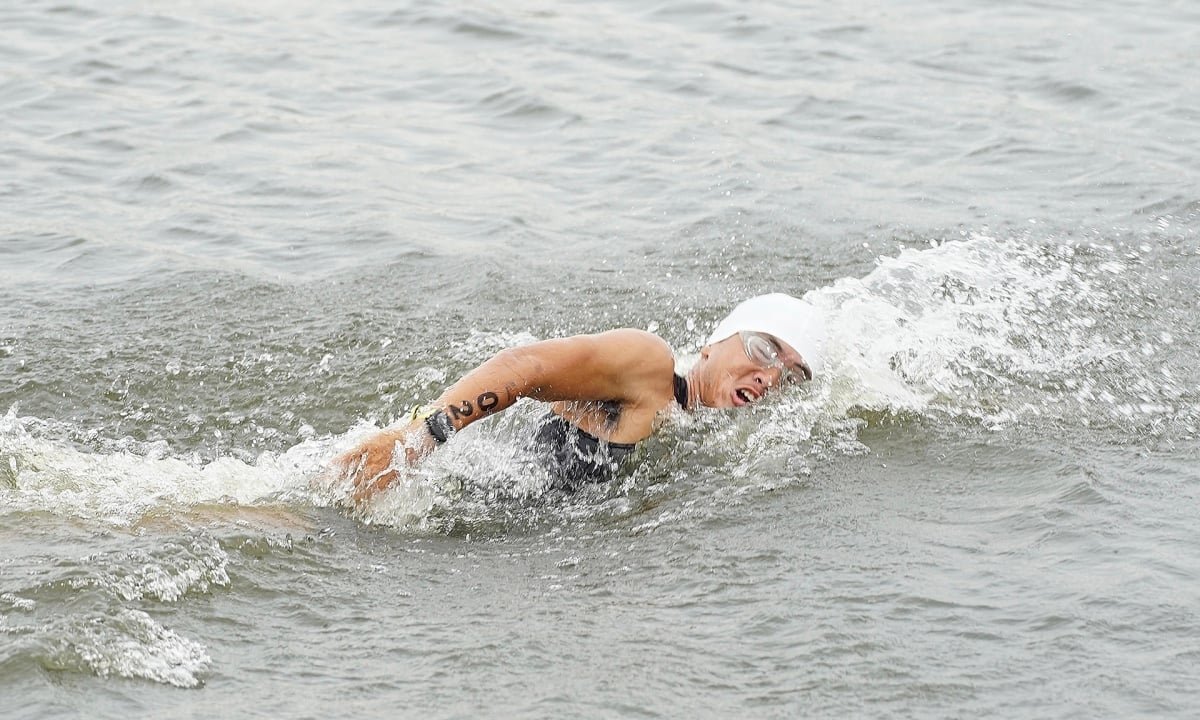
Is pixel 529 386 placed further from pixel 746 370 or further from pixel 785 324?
pixel 785 324

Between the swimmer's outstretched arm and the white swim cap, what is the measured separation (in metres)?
0.41

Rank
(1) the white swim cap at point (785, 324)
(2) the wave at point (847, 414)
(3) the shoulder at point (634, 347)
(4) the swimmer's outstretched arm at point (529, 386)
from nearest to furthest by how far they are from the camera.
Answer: (4) the swimmer's outstretched arm at point (529, 386)
(3) the shoulder at point (634, 347)
(2) the wave at point (847, 414)
(1) the white swim cap at point (785, 324)

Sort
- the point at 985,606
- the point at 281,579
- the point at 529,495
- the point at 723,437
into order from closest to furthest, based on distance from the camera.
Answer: the point at 985,606, the point at 281,579, the point at 529,495, the point at 723,437

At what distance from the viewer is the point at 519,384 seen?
577cm

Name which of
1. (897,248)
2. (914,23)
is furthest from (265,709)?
(914,23)

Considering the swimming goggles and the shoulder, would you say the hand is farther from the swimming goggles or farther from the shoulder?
the swimming goggles

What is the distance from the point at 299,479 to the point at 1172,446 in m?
3.99

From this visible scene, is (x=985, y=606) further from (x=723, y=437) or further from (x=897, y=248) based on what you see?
(x=897, y=248)

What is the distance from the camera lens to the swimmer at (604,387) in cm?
578

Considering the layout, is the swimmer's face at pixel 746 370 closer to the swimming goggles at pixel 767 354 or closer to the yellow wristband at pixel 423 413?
the swimming goggles at pixel 767 354

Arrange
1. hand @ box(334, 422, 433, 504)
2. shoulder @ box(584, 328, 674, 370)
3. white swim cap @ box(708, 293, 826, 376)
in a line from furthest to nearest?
white swim cap @ box(708, 293, 826, 376)
shoulder @ box(584, 328, 674, 370)
hand @ box(334, 422, 433, 504)

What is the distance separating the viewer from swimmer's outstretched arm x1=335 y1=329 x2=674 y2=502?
5.75 metres

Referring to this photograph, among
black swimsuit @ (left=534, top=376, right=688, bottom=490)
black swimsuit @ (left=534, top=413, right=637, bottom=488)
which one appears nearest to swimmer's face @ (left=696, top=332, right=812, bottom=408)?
black swimsuit @ (left=534, top=376, right=688, bottom=490)

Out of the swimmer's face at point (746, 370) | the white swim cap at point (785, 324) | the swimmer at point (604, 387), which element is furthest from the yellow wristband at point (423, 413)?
the white swim cap at point (785, 324)
